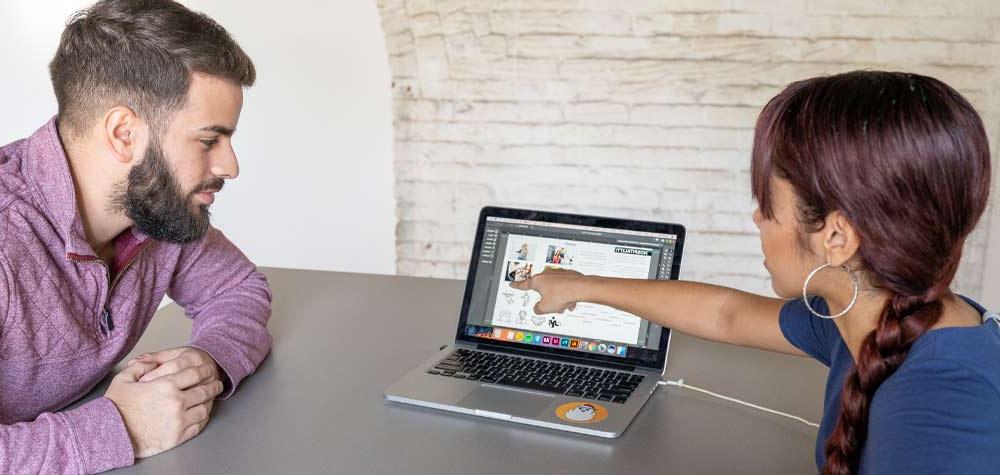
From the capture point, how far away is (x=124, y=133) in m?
1.22

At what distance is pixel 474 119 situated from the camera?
3062mm

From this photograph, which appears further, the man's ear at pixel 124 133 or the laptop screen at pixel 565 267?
the laptop screen at pixel 565 267

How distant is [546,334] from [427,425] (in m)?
0.30

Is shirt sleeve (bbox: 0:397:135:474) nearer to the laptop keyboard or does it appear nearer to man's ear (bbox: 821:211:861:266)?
the laptop keyboard

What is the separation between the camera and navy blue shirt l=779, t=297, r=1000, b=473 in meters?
0.77

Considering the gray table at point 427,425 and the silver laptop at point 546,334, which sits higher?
the silver laptop at point 546,334

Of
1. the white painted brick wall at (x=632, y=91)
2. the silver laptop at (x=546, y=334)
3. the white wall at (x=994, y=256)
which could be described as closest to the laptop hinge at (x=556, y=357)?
the silver laptop at (x=546, y=334)

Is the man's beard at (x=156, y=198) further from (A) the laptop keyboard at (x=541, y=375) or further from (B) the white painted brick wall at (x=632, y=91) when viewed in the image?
(B) the white painted brick wall at (x=632, y=91)

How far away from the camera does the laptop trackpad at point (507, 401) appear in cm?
117

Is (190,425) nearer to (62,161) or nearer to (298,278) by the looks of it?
(62,161)

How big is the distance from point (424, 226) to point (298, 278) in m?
1.36

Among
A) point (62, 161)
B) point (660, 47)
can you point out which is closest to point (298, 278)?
point (62, 161)

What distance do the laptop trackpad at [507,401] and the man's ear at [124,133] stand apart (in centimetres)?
57

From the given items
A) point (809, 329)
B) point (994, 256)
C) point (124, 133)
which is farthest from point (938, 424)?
point (994, 256)
